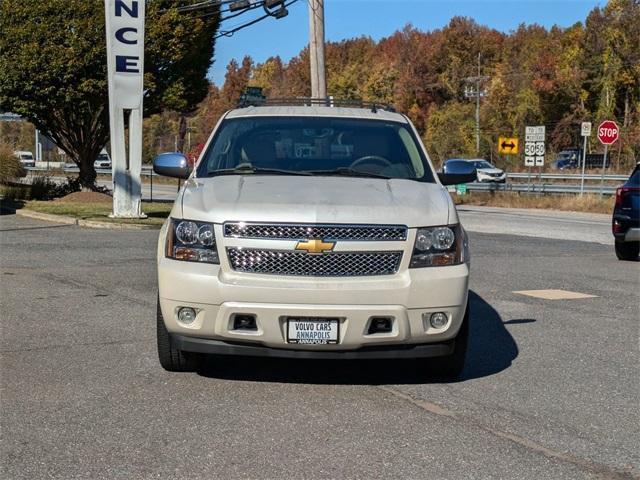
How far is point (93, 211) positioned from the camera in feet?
73.8

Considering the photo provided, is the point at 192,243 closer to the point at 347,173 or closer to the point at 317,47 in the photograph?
the point at 347,173

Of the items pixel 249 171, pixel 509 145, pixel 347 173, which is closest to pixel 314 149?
pixel 347 173

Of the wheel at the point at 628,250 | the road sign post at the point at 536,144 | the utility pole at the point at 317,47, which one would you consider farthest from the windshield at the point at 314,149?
the road sign post at the point at 536,144

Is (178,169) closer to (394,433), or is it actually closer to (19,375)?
(19,375)

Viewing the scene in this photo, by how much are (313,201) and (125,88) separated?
1549 cm

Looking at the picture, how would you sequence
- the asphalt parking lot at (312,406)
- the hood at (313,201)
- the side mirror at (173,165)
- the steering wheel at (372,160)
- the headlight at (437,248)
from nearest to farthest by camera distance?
the asphalt parking lot at (312,406) < the hood at (313,201) < the headlight at (437,248) < the steering wheel at (372,160) < the side mirror at (173,165)

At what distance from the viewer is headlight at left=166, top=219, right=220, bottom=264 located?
566 centimetres

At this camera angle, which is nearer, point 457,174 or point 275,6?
point 457,174

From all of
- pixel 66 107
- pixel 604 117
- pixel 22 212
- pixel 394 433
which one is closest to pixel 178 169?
pixel 394 433

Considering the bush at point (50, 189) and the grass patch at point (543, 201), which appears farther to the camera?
the grass patch at point (543, 201)

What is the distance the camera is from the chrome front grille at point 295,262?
5578 millimetres

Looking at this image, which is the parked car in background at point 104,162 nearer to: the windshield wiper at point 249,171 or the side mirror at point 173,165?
the side mirror at point 173,165

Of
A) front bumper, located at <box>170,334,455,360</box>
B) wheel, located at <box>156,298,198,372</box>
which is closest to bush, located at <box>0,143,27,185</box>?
wheel, located at <box>156,298,198,372</box>

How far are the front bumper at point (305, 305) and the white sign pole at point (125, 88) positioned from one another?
15126mm
